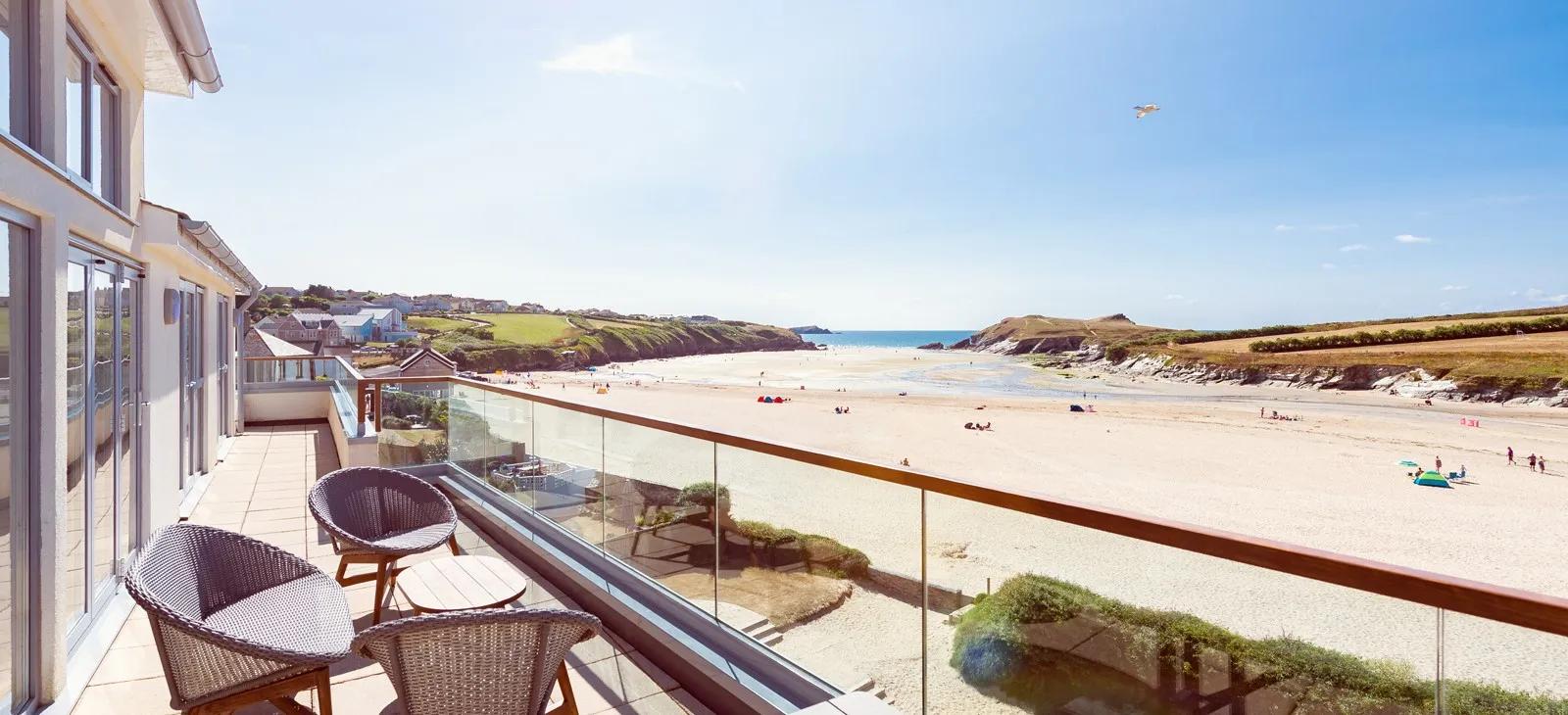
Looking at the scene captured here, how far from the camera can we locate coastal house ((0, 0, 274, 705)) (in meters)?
2.27

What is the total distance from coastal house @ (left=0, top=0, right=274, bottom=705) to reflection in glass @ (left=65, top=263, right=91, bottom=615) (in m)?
0.01

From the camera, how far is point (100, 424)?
3.35 metres

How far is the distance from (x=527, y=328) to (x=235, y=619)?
75.4m

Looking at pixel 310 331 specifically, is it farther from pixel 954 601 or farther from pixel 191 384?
pixel 954 601

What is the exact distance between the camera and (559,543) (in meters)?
3.99

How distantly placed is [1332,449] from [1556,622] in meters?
25.1

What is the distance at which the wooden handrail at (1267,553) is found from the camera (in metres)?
0.93

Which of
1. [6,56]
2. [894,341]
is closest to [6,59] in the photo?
[6,56]

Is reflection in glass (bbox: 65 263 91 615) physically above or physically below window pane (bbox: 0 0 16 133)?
below

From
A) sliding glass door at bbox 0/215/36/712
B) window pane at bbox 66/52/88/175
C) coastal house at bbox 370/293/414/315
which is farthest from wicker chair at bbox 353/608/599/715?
coastal house at bbox 370/293/414/315

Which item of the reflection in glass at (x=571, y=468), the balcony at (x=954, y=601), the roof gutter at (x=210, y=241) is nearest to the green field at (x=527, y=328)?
the roof gutter at (x=210, y=241)

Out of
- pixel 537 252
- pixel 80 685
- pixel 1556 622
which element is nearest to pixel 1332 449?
pixel 1556 622

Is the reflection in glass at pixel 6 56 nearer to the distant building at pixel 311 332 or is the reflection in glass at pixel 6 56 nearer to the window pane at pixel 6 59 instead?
the window pane at pixel 6 59

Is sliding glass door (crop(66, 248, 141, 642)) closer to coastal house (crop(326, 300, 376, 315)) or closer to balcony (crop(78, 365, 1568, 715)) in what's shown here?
balcony (crop(78, 365, 1568, 715))
